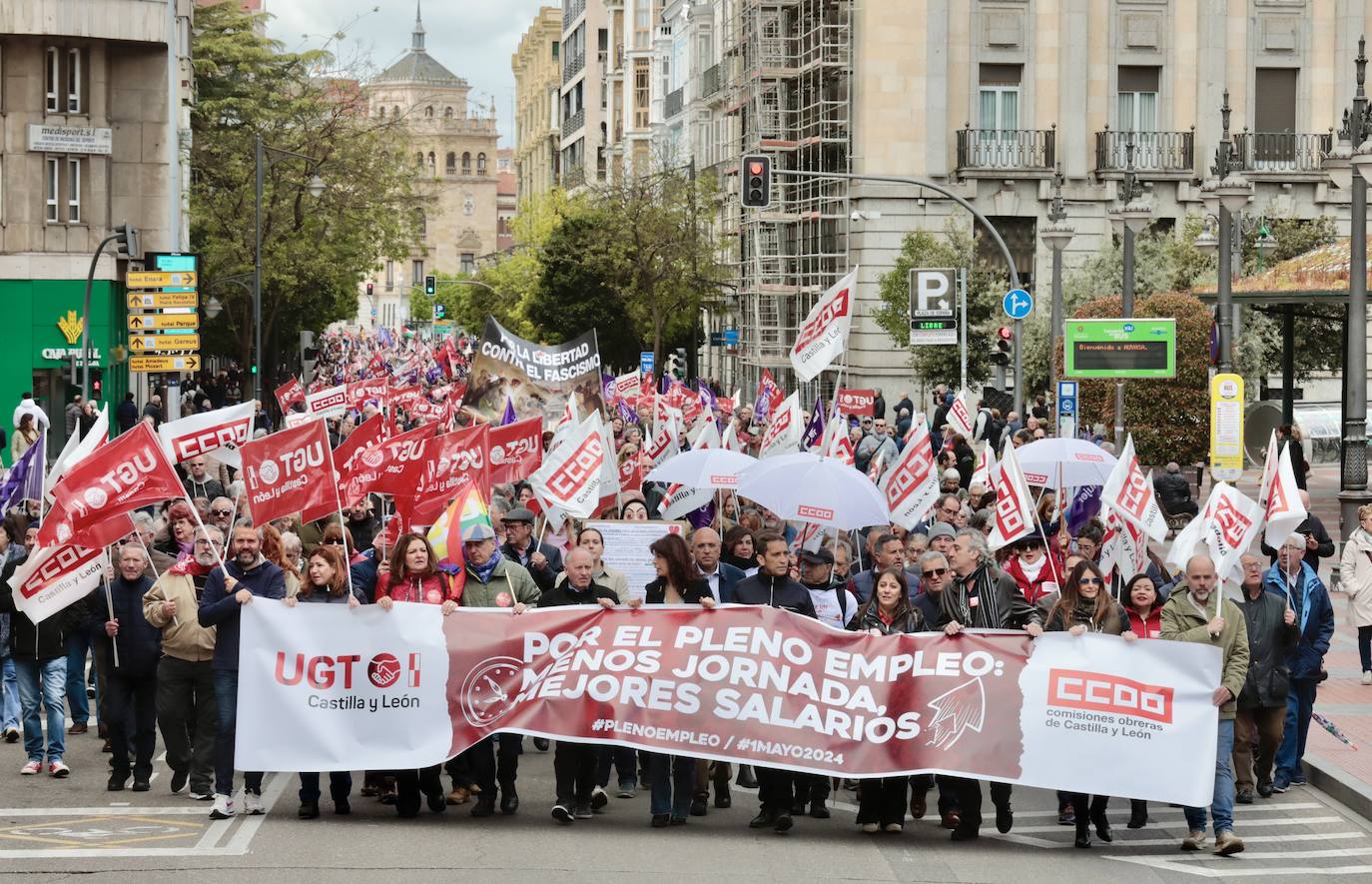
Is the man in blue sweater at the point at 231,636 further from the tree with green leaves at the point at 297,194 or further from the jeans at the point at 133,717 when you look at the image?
the tree with green leaves at the point at 297,194

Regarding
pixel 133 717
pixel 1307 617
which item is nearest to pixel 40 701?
pixel 133 717

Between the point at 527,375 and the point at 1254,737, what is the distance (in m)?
14.6

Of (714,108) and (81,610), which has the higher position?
(714,108)

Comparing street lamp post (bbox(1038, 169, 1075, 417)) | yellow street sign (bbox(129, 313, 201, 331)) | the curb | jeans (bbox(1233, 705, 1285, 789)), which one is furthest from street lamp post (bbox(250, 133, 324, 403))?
jeans (bbox(1233, 705, 1285, 789))

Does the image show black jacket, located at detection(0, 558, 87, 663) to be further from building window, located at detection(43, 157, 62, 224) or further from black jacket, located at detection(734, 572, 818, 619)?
building window, located at detection(43, 157, 62, 224)

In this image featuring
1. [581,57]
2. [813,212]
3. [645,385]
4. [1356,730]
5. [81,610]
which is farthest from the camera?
[581,57]

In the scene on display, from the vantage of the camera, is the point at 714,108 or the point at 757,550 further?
the point at 714,108

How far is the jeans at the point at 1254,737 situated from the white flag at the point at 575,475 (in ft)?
17.6

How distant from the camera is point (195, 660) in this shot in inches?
481

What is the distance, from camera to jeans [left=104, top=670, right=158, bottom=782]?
1265 centimetres

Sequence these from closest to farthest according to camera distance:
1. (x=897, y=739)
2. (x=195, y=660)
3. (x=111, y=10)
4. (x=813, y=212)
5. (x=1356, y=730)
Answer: (x=897, y=739) < (x=195, y=660) < (x=1356, y=730) < (x=111, y=10) < (x=813, y=212)

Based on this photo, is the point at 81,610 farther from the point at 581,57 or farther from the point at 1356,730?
the point at 581,57

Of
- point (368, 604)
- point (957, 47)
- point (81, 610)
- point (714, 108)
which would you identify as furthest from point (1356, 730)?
point (714, 108)

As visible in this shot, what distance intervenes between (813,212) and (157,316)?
21817 mm
